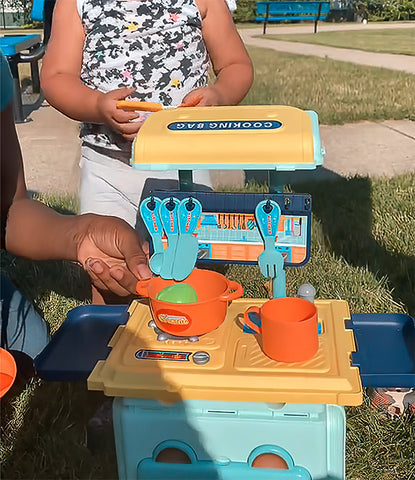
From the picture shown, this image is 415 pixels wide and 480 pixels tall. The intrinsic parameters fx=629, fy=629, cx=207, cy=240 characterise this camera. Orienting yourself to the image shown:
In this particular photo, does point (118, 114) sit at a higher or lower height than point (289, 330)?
higher

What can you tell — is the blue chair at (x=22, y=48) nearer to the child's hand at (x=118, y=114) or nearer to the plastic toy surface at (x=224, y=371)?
the child's hand at (x=118, y=114)

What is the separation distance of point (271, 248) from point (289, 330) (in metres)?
0.36

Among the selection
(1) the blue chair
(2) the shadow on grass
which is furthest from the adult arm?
(1) the blue chair

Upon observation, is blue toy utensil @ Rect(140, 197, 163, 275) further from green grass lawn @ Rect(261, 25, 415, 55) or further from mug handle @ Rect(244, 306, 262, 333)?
green grass lawn @ Rect(261, 25, 415, 55)

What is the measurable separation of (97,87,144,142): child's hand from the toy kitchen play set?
0.83 ft

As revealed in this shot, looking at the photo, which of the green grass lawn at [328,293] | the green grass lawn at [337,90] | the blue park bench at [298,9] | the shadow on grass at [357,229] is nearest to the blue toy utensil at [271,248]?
the green grass lawn at [328,293]

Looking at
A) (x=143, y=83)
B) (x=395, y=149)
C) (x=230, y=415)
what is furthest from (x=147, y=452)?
(x=395, y=149)

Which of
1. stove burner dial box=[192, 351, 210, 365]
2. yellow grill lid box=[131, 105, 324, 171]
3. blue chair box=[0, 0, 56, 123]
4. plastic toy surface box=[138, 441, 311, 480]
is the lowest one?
blue chair box=[0, 0, 56, 123]

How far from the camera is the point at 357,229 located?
2.98 m

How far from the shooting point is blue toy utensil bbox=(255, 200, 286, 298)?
5.19ft

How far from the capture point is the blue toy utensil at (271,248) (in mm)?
1581

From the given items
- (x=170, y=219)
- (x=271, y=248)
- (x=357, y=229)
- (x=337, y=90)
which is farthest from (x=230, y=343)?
(x=337, y=90)

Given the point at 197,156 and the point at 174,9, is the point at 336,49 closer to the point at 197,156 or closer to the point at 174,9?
the point at 174,9

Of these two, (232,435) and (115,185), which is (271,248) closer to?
(232,435)
